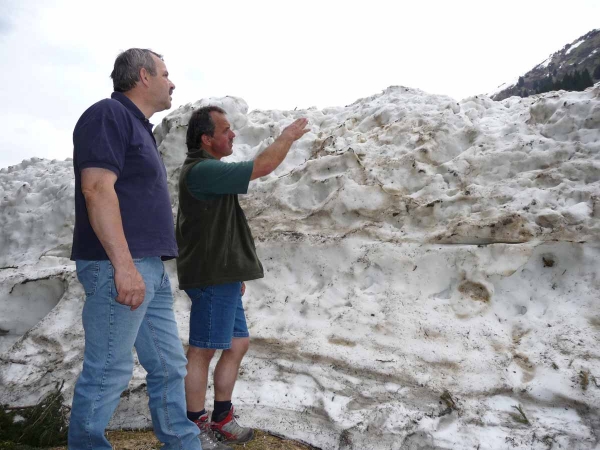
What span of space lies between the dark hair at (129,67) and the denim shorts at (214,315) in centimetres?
136

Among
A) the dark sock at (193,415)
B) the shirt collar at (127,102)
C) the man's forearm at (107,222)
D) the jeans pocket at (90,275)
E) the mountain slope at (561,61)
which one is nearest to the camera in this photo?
the man's forearm at (107,222)

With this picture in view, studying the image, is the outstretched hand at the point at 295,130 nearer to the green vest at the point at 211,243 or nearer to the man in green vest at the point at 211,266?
→ the man in green vest at the point at 211,266

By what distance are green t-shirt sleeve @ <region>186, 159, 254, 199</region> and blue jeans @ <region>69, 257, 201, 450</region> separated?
0.61m

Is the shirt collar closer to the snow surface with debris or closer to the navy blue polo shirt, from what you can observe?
the navy blue polo shirt

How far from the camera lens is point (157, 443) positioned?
11.3ft

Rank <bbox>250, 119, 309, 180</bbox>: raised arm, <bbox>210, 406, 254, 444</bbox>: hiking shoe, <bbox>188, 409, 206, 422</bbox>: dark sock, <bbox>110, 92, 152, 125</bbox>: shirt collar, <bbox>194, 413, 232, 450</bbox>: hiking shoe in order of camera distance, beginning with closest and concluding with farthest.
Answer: <bbox>110, 92, 152, 125</bbox>: shirt collar, <bbox>250, 119, 309, 180</bbox>: raised arm, <bbox>194, 413, 232, 450</bbox>: hiking shoe, <bbox>188, 409, 206, 422</bbox>: dark sock, <bbox>210, 406, 254, 444</bbox>: hiking shoe

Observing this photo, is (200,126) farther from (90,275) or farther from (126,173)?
(90,275)

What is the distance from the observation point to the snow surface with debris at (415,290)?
355cm

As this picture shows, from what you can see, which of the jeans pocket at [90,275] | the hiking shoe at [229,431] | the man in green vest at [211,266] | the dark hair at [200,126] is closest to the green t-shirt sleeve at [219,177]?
the man in green vest at [211,266]

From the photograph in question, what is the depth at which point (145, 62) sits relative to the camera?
2783 mm

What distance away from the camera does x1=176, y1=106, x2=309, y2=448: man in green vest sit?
3197mm

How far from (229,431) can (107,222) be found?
182cm

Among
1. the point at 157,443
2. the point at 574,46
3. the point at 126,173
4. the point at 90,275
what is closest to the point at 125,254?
the point at 90,275

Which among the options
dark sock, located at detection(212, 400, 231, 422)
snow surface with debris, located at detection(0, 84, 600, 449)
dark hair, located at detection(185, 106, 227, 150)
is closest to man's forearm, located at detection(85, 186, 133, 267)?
dark hair, located at detection(185, 106, 227, 150)
